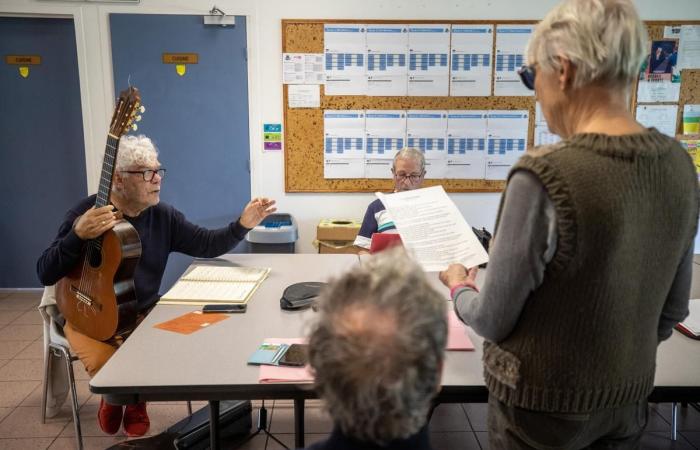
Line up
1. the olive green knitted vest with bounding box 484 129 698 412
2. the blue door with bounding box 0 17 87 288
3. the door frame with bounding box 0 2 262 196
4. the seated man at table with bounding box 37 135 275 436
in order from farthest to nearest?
the blue door with bounding box 0 17 87 288 < the door frame with bounding box 0 2 262 196 < the seated man at table with bounding box 37 135 275 436 < the olive green knitted vest with bounding box 484 129 698 412

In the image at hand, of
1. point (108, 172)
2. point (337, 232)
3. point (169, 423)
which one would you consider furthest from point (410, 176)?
point (169, 423)

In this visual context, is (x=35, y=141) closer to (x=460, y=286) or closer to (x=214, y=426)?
(x=214, y=426)

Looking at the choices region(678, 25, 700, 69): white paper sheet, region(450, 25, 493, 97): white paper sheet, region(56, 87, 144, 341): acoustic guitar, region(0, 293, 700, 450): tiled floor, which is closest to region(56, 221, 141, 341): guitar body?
region(56, 87, 144, 341): acoustic guitar

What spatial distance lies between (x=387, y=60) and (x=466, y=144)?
2.88 feet

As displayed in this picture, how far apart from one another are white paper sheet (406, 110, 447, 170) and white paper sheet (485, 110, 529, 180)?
36cm

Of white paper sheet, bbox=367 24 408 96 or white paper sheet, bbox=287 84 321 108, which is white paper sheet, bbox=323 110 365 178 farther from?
white paper sheet, bbox=367 24 408 96

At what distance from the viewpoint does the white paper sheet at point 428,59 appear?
3748 millimetres

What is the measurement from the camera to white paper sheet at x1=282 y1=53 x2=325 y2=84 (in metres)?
3.74

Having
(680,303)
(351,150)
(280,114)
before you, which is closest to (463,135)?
(351,150)

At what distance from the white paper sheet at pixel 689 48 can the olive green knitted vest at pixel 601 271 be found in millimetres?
3622

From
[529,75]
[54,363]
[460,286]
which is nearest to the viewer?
[529,75]

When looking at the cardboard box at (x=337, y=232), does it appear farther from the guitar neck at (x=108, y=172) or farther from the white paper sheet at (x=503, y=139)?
the guitar neck at (x=108, y=172)

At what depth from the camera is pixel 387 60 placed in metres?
3.77

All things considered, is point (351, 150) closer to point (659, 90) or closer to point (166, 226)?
point (166, 226)
